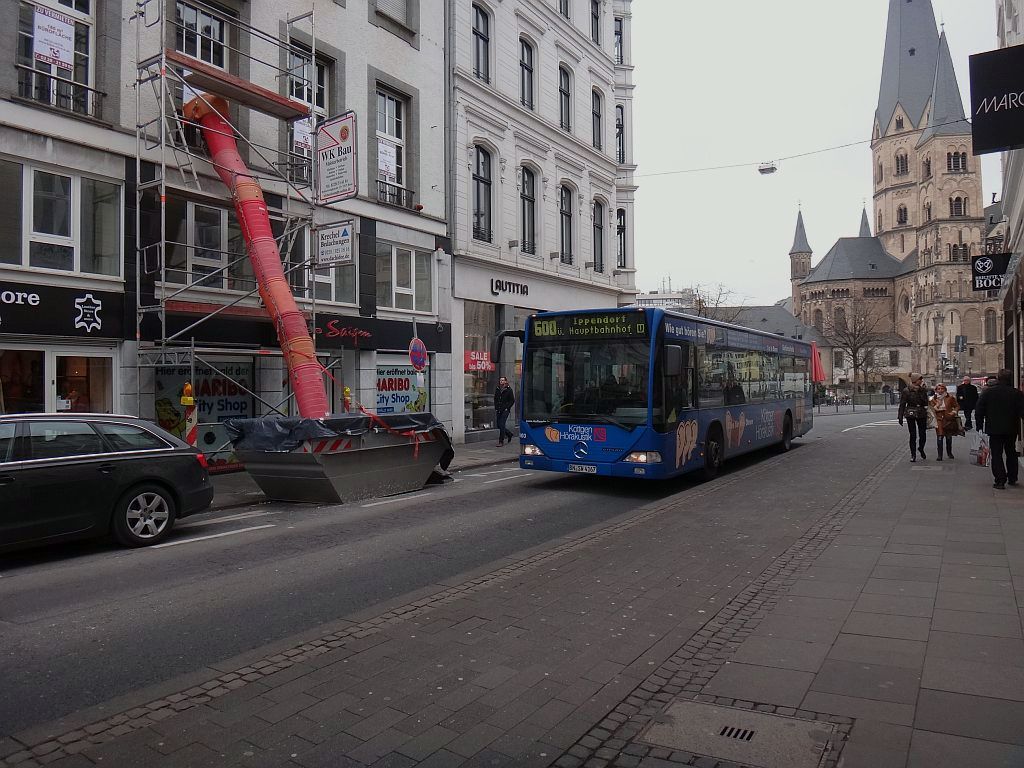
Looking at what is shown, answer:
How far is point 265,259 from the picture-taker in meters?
14.4

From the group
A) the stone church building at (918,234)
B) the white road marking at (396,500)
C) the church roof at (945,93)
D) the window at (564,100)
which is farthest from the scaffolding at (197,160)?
the church roof at (945,93)

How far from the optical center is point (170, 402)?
14992 mm

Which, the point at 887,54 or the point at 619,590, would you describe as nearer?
the point at 619,590

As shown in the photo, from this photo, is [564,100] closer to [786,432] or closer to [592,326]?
[786,432]

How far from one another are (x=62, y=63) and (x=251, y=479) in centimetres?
778

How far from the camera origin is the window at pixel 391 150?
1998 cm

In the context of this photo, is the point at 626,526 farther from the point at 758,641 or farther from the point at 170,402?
the point at 170,402

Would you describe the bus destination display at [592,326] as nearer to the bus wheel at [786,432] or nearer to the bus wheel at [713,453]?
the bus wheel at [713,453]

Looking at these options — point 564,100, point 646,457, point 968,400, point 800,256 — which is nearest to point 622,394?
point 646,457

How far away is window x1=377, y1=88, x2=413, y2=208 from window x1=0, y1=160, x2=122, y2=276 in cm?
730

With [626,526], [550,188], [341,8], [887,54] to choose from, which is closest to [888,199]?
[887,54]

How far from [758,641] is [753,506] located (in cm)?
605

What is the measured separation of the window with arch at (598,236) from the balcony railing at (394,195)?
11946mm

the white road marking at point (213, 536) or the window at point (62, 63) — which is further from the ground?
the window at point (62, 63)
